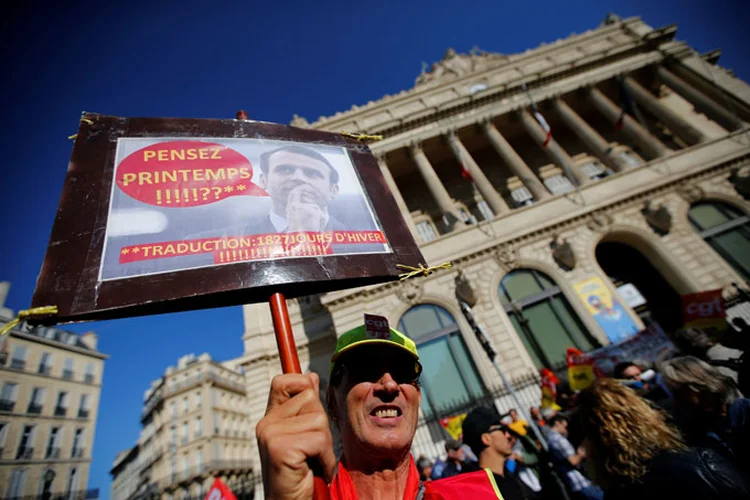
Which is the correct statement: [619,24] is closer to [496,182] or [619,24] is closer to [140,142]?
[496,182]

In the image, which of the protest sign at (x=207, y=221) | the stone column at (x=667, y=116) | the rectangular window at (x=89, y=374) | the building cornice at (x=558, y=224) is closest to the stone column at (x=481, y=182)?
the building cornice at (x=558, y=224)

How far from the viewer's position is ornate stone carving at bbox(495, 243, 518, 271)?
520 inches

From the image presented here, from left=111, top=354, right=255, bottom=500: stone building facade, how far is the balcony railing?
15.0 meters

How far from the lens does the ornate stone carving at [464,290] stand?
12.4 metres

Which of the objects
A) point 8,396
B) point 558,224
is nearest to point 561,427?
point 558,224

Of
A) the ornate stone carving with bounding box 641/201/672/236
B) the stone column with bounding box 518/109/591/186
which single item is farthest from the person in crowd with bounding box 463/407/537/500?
the stone column with bounding box 518/109/591/186

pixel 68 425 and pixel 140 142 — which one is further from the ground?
pixel 68 425

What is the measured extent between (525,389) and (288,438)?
11.0 metres

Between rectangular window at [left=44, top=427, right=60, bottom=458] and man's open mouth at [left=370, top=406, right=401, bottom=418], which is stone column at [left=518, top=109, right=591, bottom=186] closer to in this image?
man's open mouth at [left=370, top=406, right=401, bottom=418]

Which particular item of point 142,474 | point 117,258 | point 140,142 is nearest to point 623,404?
point 117,258

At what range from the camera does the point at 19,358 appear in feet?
87.0

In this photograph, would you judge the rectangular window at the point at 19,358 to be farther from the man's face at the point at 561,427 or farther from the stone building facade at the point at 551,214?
the man's face at the point at 561,427

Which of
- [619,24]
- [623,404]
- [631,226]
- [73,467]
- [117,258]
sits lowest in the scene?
[623,404]

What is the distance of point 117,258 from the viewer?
6.61 ft
